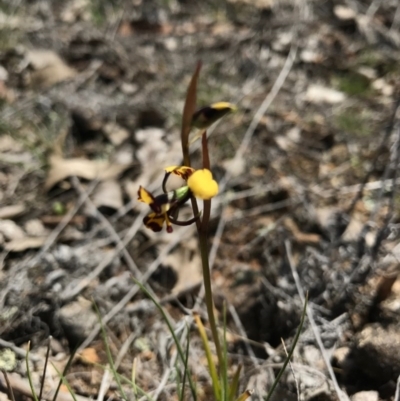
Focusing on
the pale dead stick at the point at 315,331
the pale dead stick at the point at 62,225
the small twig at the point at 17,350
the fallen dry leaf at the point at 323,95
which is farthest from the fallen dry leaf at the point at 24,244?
the fallen dry leaf at the point at 323,95

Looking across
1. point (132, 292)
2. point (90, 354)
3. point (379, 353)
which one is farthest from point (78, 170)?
point (379, 353)

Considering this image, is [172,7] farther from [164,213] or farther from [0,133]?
[164,213]

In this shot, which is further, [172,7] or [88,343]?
[172,7]

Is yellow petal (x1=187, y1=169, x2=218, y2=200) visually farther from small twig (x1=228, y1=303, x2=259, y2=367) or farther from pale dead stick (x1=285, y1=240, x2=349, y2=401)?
small twig (x1=228, y1=303, x2=259, y2=367)

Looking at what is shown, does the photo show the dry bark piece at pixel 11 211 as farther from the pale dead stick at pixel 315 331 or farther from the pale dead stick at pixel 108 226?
the pale dead stick at pixel 315 331

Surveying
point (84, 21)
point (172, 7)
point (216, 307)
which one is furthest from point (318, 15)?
point (216, 307)

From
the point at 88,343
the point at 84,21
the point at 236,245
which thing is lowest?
A: the point at 88,343

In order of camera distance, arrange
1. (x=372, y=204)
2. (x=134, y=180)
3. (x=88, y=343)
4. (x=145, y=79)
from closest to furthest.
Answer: (x=88, y=343)
(x=372, y=204)
(x=134, y=180)
(x=145, y=79)

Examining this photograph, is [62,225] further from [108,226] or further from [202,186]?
[202,186]
